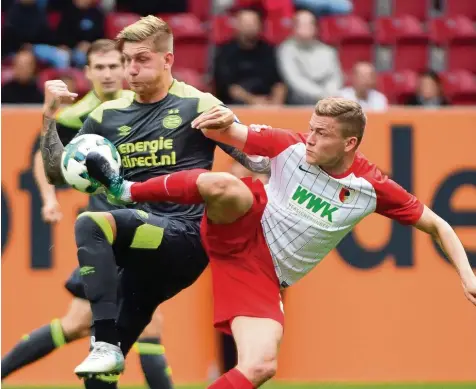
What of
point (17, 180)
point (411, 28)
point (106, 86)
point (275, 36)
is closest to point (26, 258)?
point (17, 180)

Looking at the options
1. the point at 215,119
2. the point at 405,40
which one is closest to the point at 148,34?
the point at 215,119

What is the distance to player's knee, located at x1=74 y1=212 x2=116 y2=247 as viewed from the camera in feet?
20.9

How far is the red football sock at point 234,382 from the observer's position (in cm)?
622

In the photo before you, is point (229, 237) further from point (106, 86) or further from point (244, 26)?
point (244, 26)

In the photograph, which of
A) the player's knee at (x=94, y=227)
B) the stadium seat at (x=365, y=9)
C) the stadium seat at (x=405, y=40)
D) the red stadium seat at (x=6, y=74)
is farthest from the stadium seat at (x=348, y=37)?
the player's knee at (x=94, y=227)

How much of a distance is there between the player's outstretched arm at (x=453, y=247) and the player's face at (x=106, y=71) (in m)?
2.26

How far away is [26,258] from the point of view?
9.89 metres

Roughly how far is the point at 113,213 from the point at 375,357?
3997 mm

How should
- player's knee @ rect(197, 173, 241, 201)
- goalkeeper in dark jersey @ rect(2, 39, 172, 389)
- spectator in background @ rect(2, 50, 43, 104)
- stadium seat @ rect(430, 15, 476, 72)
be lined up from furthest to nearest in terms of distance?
1. stadium seat @ rect(430, 15, 476, 72)
2. spectator in background @ rect(2, 50, 43, 104)
3. goalkeeper in dark jersey @ rect(2, 39, 172, 389)
4. player's knee @ rect(197, 173, 241, 201)

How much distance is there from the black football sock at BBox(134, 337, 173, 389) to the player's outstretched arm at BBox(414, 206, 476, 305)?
198 cm

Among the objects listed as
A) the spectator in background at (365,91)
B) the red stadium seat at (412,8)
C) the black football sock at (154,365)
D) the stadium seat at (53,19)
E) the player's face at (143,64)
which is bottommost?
the black football sock at (154,365)

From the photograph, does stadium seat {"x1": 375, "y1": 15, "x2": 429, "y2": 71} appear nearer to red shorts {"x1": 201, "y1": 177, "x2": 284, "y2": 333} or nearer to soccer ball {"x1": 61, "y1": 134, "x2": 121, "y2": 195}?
red shorts {"x1": 201, "y1": 177, "x2": 284, "y2": 333}

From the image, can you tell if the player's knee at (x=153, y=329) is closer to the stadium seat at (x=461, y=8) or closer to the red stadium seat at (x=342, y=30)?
the red stadium seat at (x=342, y=30)

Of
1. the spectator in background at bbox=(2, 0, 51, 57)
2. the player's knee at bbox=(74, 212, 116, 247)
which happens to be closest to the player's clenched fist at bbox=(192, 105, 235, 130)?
the player's knee at bbox=(74, 212, 116, 247)
